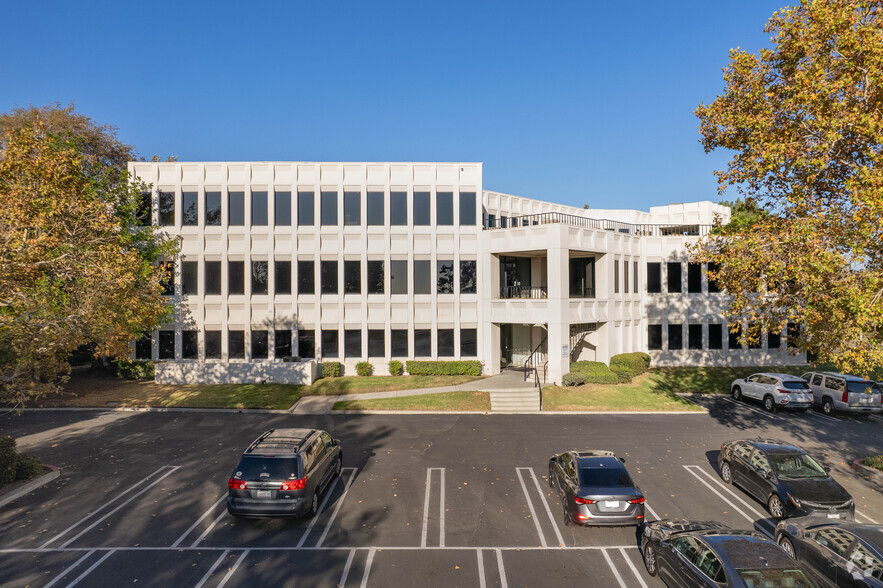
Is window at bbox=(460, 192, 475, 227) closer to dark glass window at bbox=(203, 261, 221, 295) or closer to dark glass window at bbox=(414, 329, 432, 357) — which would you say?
dark glass window at bbox=(414, 329, 432, 357)

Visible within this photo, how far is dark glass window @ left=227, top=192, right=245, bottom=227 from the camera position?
3012 cm

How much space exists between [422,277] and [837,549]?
79.1ft

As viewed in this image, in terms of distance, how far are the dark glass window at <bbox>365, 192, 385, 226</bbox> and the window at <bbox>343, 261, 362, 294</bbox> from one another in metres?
2.85

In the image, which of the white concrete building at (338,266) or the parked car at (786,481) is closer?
the parked car at (786,481)

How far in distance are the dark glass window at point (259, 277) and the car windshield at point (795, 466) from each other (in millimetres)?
27229

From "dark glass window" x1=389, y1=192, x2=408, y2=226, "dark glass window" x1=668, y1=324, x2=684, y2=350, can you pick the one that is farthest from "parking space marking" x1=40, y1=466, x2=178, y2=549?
"dark glass window" x1=668, y1=324, x2=684, y2=350

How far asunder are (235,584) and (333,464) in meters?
4.78

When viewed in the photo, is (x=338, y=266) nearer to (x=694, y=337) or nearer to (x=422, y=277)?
(x=422, y=277)

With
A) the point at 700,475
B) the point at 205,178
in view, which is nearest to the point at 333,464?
the point at 700,475

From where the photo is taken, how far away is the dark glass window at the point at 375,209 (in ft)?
99.5

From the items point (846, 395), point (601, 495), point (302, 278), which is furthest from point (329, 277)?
point (846, 395)

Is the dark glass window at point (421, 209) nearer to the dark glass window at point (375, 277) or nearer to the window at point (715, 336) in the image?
the dark glass window at point (375, 277)

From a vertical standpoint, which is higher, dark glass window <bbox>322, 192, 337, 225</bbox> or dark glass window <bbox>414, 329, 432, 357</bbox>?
dark glass window <bbox>322, 192, 337, 225</bbox>


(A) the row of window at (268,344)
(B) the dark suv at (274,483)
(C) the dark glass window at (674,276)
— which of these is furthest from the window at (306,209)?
(C) the dark glass window at (674,276)
